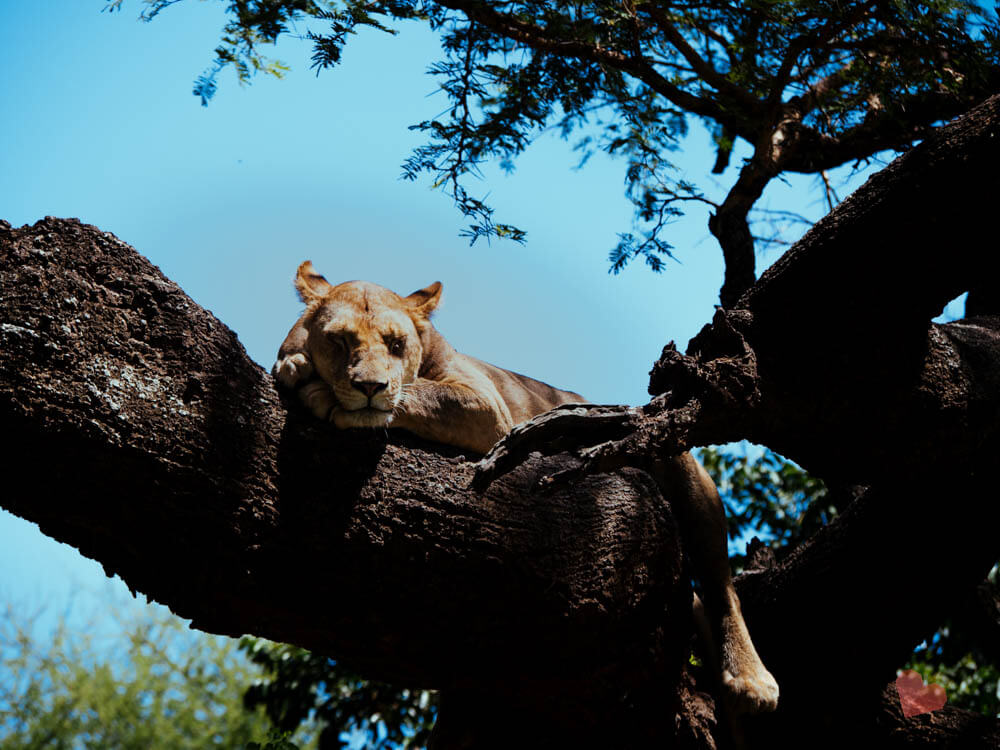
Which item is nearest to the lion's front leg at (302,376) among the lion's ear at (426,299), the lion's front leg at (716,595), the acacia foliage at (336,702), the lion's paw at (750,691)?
the lion's ear at (426,299)

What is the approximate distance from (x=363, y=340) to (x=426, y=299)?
97 cm

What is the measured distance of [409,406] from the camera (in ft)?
12.9

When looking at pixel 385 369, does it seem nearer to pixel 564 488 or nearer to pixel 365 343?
pixel 365 343

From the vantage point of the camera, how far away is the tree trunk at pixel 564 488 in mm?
2938

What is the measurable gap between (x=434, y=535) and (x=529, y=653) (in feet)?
2.01

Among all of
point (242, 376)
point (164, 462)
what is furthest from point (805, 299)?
point (164, 462)

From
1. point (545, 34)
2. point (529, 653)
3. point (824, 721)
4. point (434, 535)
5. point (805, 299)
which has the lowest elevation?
point (824, 721)

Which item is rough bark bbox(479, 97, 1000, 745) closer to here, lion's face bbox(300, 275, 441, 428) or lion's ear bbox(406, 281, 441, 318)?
lion's face bbox(300, 275, 441, 428)

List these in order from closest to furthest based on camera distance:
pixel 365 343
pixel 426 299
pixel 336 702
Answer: pixel 365 343 < pixel 426 299 < pixel 336 702

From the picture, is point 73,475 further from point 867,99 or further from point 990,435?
point 867,99

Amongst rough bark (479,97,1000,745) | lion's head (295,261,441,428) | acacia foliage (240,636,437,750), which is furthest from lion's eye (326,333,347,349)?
acacia foliage (240,636,437,750)

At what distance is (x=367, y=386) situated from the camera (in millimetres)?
3635

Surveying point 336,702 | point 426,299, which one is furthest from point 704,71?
point 336,702

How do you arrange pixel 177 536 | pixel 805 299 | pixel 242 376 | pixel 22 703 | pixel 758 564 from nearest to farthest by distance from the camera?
pixel 177 536
pixel 242 376
pixel 805 299
pixel 758 564
pixel 22 703
